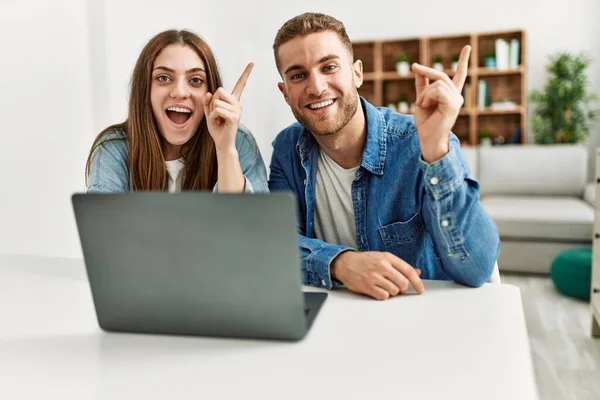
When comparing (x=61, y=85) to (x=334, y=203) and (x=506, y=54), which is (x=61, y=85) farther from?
(x=506, y=54)

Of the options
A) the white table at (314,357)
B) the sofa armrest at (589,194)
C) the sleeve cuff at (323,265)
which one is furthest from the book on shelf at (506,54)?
the white table at (314,357)

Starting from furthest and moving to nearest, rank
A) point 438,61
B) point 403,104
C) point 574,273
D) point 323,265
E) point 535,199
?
point 403,104 → point 438,61 → point 535,199 → point 574,273 → point 323,265

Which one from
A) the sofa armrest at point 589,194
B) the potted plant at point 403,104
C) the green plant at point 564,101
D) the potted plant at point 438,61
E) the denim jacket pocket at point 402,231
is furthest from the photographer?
the potted plant at point 403,104

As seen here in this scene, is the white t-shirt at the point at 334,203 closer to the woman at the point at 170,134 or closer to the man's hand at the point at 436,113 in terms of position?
the woman at the point at 170,134

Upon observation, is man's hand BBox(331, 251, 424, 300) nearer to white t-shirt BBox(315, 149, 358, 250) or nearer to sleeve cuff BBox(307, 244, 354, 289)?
sleeve cuff BBox(307, 244, 354, 289)

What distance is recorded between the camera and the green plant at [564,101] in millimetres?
4469

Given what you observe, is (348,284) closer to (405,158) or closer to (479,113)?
(405,158)

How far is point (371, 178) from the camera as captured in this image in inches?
50.1

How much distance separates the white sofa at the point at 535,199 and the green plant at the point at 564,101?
0.95ft

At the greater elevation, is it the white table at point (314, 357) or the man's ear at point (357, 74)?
the man's ear at point (357, 74)

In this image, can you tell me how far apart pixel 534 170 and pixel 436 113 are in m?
3.72

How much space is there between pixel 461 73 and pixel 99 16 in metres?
2.26

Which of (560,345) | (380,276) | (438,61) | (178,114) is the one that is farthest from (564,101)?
(380,276)

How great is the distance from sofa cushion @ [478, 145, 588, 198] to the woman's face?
3398 mm
